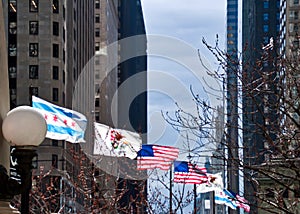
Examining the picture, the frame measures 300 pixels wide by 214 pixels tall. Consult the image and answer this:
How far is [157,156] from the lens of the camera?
2920 cm

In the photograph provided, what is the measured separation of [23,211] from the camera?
24.7 feet

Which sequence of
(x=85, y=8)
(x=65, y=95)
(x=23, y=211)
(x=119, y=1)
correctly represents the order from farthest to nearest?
(x=119, y=1) → (x=85, y=8) → (x=65, y=95) → (x=23, y=211)

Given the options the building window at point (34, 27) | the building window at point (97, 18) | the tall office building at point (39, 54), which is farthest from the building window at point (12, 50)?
the building window at point (97, 18)

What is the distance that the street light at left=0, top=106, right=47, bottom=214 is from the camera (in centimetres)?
715

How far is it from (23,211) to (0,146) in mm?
639

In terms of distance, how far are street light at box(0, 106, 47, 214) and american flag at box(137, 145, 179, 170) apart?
68.5ft

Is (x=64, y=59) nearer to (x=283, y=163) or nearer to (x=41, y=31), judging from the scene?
(x=41, y=31)

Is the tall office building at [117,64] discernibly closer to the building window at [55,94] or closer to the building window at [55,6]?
the building window at [55,94]

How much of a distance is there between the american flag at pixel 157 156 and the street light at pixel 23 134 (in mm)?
20881

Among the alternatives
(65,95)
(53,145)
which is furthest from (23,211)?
(65,95)

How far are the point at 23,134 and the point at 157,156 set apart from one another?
22.1 m

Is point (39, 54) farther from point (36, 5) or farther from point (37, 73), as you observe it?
point (36, 5)

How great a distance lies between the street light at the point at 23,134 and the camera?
715 centimetres

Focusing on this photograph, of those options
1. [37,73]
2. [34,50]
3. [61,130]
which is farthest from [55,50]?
[61,130]
